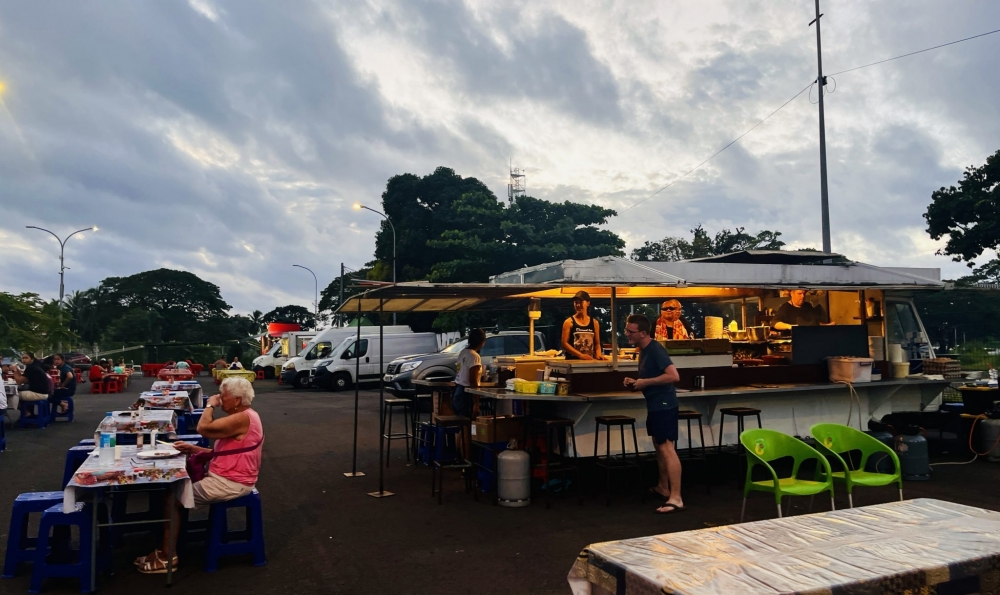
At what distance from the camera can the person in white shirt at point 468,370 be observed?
358 inches

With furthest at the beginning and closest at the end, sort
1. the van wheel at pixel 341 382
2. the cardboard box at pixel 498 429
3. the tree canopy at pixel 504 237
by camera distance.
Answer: the tree canopy at pixel 504 237, the van wheel at pixel 341 382, the cardboard box at pixel 498 429

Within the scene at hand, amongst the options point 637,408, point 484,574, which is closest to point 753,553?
point 484,574

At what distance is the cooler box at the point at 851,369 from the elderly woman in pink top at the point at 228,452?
7.57 m

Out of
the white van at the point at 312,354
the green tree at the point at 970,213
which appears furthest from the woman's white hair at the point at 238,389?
the green tree at the point at 970,213

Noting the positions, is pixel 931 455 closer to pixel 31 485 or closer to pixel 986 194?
pixel 31 485

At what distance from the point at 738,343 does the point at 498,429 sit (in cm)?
532

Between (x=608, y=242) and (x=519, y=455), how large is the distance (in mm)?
23790

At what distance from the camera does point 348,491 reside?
26.9ft

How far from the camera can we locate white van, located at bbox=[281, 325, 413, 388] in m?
25.5

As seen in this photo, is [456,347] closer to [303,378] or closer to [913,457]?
[303,378]

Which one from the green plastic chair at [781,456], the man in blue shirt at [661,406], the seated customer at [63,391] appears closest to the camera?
the green plastic chair at [781,456]

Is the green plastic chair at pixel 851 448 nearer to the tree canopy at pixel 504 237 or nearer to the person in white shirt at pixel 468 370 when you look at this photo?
the person in white shirt at pixel 468 370

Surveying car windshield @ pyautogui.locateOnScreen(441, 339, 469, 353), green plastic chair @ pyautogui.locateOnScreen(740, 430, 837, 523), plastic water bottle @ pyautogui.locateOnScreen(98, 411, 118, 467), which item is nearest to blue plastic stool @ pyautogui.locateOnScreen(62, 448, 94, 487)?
plastic water bottle @ pyautogui.locateOnScreen(98, 411, 118, 467)

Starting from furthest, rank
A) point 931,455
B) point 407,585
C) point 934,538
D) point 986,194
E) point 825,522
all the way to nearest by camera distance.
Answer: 1. point 986,194
2. point 931,455
3. point 407,585
4. point 825,522
5. point 934,538
